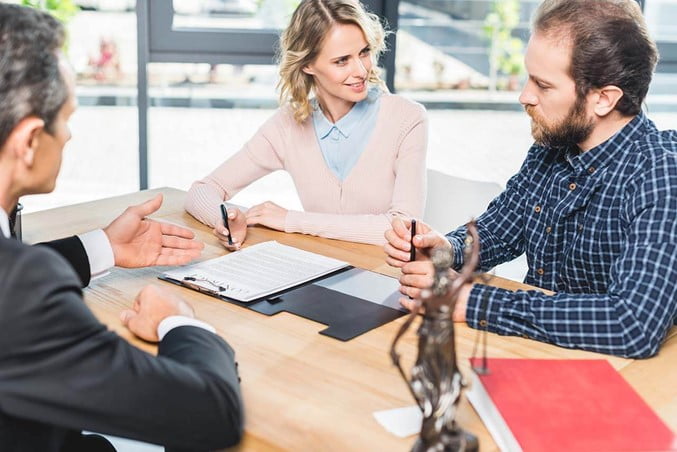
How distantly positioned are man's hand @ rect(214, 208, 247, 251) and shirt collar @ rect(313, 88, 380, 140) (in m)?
0.49

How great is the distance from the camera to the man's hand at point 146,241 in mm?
1683

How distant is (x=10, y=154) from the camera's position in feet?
3.32

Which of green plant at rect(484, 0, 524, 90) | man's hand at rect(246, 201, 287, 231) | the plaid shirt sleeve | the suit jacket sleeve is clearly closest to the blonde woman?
man's hand at rect(246, 201, 287, 231)

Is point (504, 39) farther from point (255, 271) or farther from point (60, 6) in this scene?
point (255, 271)

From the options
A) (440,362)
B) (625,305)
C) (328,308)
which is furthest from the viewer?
(328,308)

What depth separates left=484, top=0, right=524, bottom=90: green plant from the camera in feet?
13.2

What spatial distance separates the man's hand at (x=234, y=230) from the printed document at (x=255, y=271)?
52 millimetres

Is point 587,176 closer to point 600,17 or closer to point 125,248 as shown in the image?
point 600,17

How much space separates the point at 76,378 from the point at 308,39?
163 centimetres

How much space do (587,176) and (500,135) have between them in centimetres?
283

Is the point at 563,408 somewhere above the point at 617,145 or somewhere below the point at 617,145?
below

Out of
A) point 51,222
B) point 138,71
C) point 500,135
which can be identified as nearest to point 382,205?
point 51,222

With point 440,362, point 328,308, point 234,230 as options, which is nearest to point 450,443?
point 440,362

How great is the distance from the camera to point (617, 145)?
5.32 ft
